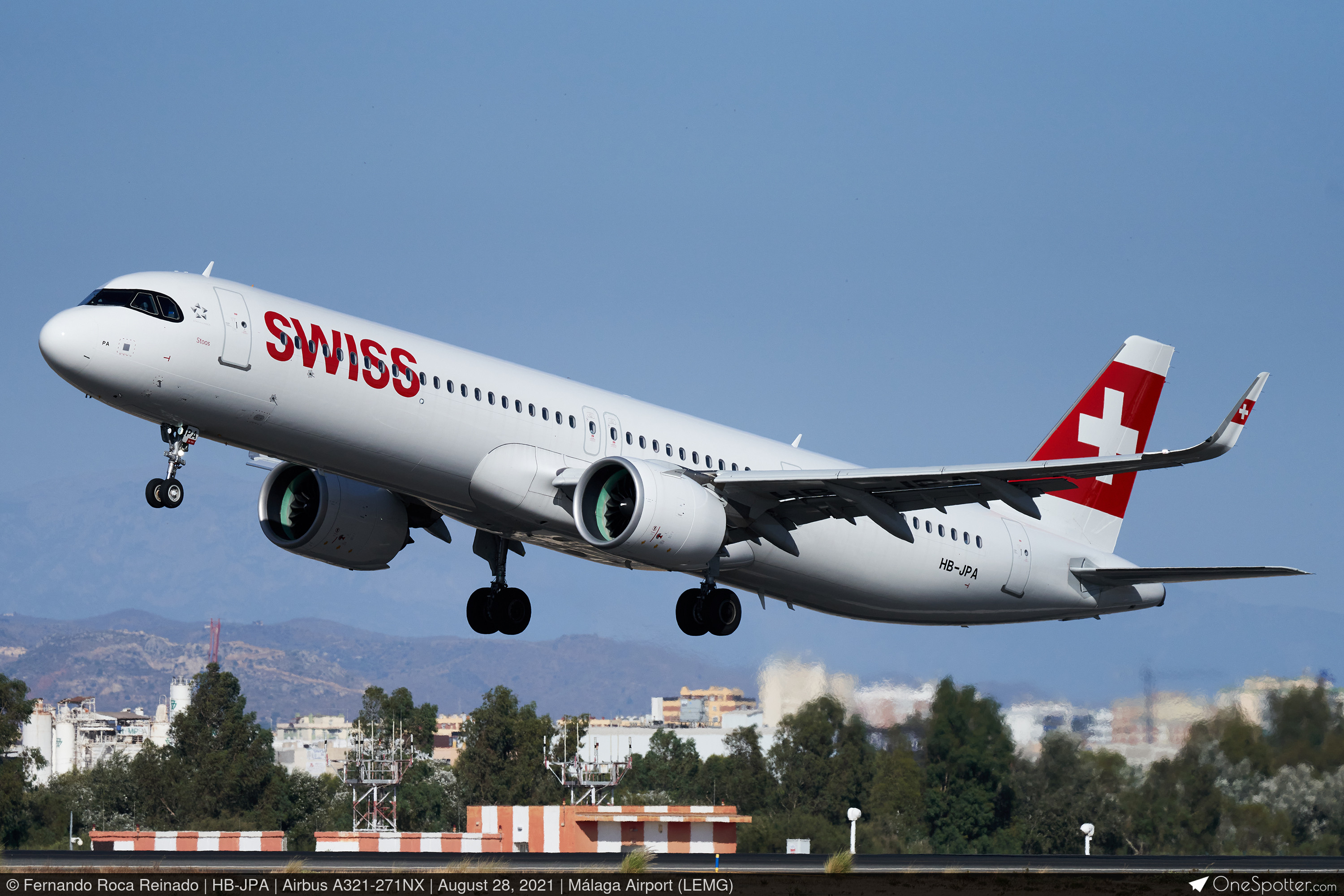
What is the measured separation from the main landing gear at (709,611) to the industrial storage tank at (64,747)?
137m

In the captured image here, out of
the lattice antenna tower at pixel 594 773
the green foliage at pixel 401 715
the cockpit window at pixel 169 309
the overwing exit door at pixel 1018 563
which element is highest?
the cockpit window at pixel 169 309

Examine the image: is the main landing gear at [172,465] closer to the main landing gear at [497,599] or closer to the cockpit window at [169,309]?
the cockpit window at [169,309]

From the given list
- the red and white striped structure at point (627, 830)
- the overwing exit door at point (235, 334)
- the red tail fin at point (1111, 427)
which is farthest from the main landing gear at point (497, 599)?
the red and white striped structure at point (627, 830)

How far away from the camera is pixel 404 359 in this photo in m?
28.3

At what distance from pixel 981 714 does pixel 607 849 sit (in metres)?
12.7

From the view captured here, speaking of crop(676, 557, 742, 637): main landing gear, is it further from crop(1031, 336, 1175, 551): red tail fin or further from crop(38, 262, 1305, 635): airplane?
crop(1031, 336, 1175, 551): red tail fin

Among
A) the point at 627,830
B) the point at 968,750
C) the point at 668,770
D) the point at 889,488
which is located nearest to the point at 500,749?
the point at 668,770

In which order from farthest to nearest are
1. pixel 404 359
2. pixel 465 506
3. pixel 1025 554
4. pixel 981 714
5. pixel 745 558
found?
pixel 981 714 < pixel 1025 554 < pixel 745 558 < pixel 465 506 < pixel 404 359

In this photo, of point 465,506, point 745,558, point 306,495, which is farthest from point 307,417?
point 745,558

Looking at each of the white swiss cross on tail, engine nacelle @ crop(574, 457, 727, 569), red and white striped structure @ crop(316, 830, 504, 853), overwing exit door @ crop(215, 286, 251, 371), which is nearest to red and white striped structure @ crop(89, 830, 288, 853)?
red and white striped structure @ crop(316, 830, 504, 853)

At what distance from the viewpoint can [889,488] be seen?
30.8 meters

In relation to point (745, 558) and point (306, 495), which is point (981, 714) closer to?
point (745, 558)

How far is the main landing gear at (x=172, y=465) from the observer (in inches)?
1046

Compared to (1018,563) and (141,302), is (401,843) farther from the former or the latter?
(141,302)
